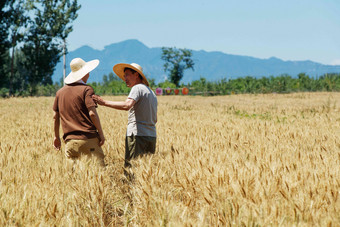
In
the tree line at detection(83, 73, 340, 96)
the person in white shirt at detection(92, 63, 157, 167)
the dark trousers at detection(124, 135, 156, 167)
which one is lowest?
the dark trousers at detection(124, 135, 156, 167)

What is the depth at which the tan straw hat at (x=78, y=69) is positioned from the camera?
4.22 metres

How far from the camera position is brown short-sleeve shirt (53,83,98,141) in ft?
13.7

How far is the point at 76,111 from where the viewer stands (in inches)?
165

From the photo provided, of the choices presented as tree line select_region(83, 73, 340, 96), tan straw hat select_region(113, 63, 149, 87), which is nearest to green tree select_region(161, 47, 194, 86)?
tree line select_region(83, 73, 340, 96)

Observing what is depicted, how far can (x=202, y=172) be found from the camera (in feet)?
11.6

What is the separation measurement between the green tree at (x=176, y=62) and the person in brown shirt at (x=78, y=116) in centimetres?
8070

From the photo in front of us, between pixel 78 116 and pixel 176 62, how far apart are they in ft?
271

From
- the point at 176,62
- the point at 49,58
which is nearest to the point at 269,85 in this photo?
the point at 49,58

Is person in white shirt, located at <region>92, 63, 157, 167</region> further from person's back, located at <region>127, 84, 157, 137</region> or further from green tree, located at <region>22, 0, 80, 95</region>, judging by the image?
green tree, located at <region>22, 0, 80, 95</region>

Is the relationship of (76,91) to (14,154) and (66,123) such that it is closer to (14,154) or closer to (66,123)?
(66,123)

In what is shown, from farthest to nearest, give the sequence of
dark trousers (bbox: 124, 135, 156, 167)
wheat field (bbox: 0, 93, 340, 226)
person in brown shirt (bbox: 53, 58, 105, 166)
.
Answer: dark trousers (bbox: 124, 135, 156, 167) < person in brown shirt (bbox: 53, 58, 105, 166) < wheat field (bbox: 0, 93, 340, 226)

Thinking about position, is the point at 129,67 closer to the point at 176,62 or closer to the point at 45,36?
the point at 45,36

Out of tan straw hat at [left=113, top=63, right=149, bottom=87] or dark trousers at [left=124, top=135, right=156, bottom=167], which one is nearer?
tan straw hat at [left=113, top=63, right=149, bottom=87]

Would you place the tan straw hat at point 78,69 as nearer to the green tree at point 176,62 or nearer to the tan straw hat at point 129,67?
the tan straw hat at point 129,67
